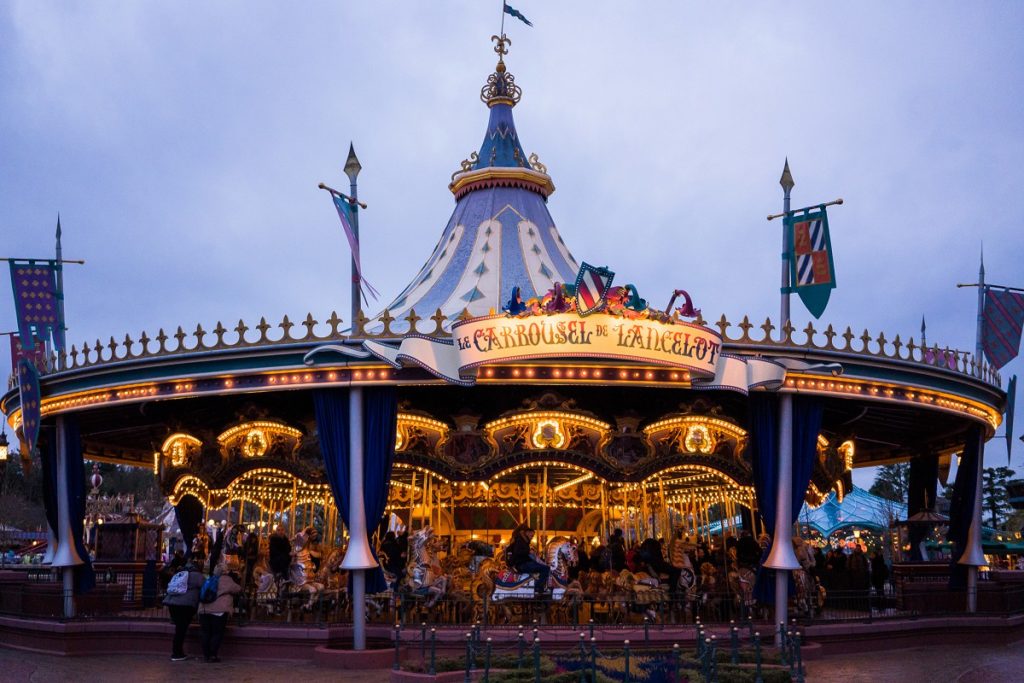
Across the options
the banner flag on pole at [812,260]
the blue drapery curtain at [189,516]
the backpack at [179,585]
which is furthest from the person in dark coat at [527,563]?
the blue drapery curtain at [189,516]

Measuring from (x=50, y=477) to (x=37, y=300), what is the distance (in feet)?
12.2

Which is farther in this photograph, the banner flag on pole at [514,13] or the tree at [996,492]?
the tree at [996,492]

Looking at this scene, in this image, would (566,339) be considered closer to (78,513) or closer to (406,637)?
(406,637)

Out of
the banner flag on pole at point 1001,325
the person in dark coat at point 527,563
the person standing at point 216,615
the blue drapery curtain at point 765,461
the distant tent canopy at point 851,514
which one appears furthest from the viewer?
the distant tent canopy at point 851,514

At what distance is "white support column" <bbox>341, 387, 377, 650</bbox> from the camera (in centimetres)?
1489

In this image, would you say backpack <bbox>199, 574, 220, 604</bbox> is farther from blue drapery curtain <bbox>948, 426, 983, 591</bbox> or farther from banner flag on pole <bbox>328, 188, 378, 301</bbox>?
blue drapery curtain <bbox>948, 426, 983, 591</bbox>

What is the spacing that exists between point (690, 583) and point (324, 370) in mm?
7424

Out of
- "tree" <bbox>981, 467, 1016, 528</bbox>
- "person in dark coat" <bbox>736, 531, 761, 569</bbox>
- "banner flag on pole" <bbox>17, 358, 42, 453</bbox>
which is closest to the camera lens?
"banner flag on pole" <bbox>17, 358, 42, 453</bbox>

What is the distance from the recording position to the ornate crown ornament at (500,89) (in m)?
23.3

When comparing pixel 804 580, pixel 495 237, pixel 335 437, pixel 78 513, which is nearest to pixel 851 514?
pixel 804 580

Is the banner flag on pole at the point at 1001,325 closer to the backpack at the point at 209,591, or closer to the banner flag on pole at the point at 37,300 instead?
the backpack at the point at 209,591

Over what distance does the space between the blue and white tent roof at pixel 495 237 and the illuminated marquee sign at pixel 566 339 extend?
339 centimetres

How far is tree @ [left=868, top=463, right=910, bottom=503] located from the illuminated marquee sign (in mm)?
46597

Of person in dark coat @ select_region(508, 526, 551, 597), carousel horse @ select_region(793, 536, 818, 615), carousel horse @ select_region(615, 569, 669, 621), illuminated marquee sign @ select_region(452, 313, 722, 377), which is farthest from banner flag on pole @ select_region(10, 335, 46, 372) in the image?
carousel horse @ select_region(793, 536, 818, 615)
